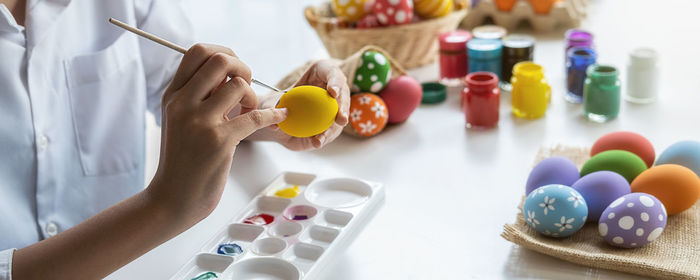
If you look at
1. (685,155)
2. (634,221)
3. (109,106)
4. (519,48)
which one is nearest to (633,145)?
(685,155)

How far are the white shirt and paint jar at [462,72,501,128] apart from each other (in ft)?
1.82

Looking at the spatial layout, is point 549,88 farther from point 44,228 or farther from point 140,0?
point 44,228

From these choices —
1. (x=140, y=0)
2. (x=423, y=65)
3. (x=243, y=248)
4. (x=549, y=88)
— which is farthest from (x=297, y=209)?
(x=423, y=65)

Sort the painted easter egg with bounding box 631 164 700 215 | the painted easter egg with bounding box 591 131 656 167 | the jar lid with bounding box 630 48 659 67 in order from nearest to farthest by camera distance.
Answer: the painted easter egg with bounding box 631 164 700 215
the painted easter egg with bounding box 591 131 656 167
the jar lid with bounding box 630 48 659 67

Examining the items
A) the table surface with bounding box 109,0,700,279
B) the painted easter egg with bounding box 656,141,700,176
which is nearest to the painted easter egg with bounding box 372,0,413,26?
the table surface with bounding box 109,0,700,279

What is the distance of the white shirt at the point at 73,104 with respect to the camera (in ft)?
3.75

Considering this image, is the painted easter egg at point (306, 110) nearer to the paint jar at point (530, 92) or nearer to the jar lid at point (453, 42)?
the paint jar at point (530, 92)

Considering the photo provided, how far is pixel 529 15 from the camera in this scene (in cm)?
198

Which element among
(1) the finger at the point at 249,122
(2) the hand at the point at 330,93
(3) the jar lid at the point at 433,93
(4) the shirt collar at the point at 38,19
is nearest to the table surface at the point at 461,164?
(3) the jar lid at the point at 433,93

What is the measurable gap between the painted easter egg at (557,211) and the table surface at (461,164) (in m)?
0.04

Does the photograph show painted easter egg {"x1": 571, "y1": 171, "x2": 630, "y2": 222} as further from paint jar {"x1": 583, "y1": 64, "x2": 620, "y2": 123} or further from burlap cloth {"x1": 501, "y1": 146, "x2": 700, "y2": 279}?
paint jar {"x1": 583, "y1": 64, "x2": 620, "y2": 123}

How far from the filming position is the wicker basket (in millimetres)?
1718

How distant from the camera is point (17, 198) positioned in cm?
116

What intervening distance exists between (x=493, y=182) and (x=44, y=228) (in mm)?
724
